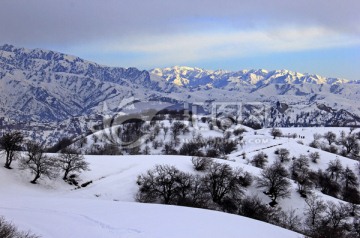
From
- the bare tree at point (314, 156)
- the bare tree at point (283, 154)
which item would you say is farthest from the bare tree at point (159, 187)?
the bare tree at point (314, 156)

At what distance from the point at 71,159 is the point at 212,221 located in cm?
4038

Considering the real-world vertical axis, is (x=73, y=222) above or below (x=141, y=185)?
above

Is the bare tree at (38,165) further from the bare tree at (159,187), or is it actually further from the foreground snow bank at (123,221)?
the foreground snow bank at (123,221)

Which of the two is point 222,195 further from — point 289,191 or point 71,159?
point 71,159

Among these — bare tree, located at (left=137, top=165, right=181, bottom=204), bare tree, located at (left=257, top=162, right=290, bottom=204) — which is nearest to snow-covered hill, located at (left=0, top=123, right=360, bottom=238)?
bare tree, located at (left=137, top=165, right=181, bottom=204)

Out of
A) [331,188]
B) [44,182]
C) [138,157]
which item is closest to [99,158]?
[138,157]

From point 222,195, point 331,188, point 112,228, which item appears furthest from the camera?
point 331,188

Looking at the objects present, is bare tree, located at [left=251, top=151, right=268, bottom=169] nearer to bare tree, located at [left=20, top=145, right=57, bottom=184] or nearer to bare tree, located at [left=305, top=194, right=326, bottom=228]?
bare tree, located at [left=305, top=194, right=326, bottom=228]

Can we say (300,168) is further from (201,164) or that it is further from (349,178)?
(201,164)

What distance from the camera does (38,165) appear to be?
61000 mm

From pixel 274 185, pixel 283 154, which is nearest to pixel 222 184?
pixel 274 185

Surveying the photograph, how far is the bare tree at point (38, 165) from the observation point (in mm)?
61031

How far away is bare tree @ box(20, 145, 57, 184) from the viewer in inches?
2403

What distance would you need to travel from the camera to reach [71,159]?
221 feet
